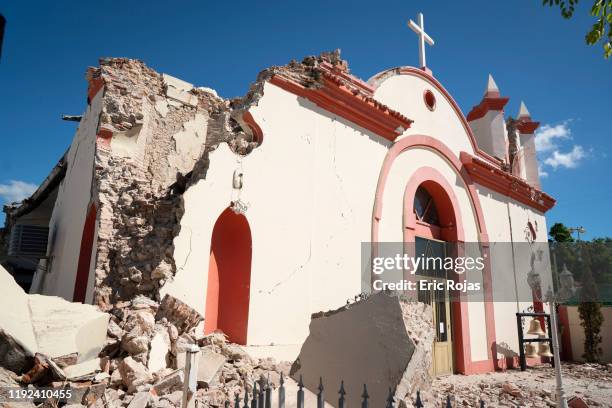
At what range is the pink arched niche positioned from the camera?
8203mm

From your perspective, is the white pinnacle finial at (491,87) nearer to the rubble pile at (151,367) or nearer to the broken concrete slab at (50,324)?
the rubble pile at (151,367)

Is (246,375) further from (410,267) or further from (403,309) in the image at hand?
(410,267)

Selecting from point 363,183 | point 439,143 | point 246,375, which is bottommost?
point 246,375

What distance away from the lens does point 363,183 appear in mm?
7473

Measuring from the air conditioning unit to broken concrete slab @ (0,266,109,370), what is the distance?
3983mm

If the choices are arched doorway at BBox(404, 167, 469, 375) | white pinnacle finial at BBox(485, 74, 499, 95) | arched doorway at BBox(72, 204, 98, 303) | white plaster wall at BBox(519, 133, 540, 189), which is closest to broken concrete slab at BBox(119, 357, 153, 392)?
arched doorway at BBox(72, 204, 98, 303)

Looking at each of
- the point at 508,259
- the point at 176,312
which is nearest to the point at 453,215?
the point at 508,259

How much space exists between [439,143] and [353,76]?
120 inches

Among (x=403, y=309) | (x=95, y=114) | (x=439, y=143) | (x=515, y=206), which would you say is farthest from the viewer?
(x=515, y=206)

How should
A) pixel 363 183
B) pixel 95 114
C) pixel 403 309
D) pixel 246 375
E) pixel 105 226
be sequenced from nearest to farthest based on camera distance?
pixel 403 309 < pixel 246 375 < pixel 105 226 < pixel 95 114 < pixel 363 183

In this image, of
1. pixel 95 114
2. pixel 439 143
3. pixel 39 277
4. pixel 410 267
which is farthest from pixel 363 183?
pixel 39 277

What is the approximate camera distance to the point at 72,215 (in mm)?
6797

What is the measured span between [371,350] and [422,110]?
22.1 feet

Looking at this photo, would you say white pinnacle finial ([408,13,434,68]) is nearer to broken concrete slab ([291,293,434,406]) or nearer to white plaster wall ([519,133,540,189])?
white plaster wall ([519,133,540,189])
